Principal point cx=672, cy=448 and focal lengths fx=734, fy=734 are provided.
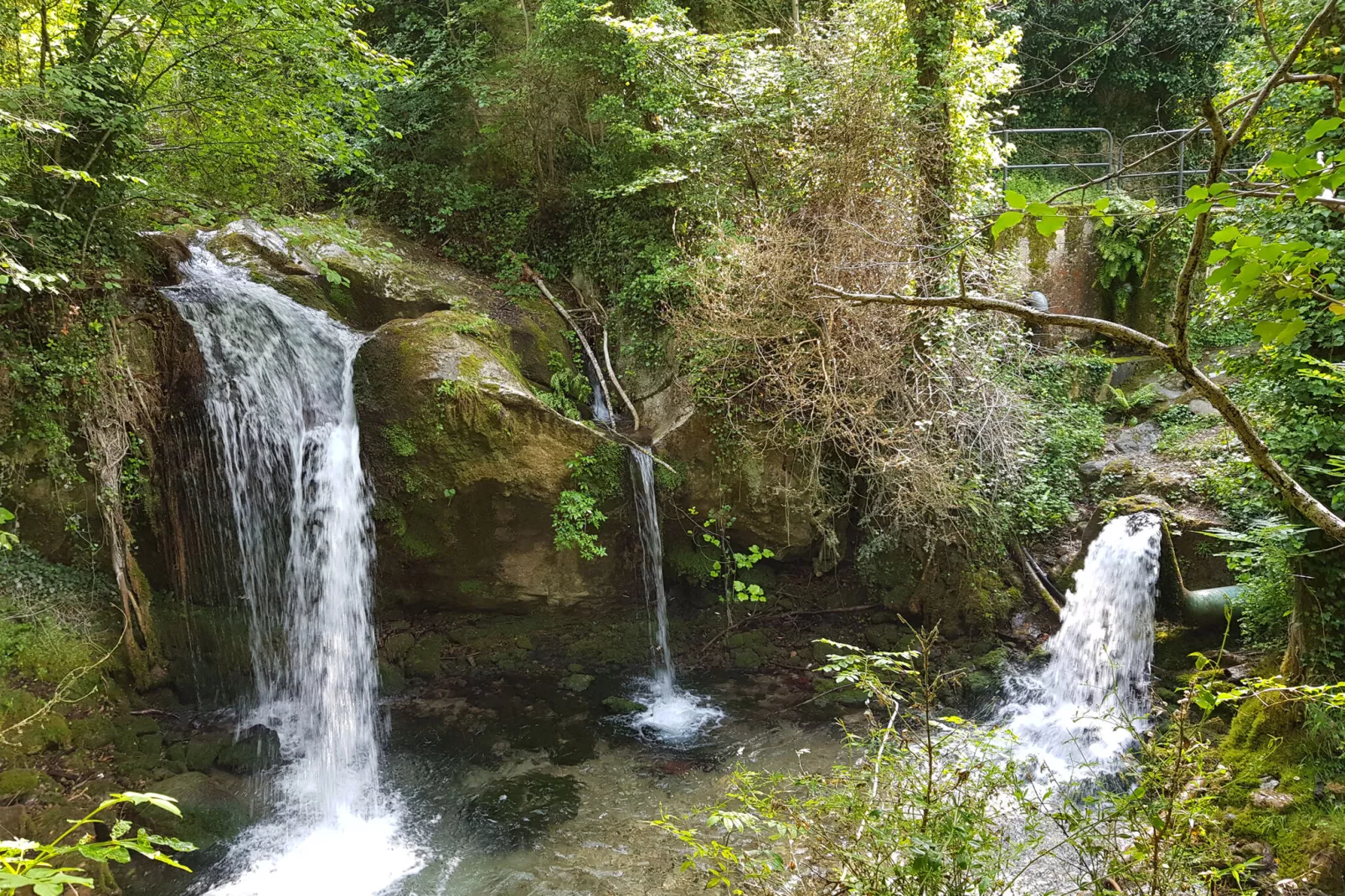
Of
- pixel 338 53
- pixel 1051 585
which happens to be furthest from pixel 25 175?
pixel 1051 585

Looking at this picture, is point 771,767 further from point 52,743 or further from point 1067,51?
point 1067,51

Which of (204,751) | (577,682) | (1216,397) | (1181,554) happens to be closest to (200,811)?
(204,751)

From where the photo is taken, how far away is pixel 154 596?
7.41 metres

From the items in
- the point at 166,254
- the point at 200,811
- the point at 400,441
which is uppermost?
the point at 166,254

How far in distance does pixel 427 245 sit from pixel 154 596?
5753 mm

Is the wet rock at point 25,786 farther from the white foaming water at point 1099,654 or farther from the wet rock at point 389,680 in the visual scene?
the white foaming water at point 1099,654

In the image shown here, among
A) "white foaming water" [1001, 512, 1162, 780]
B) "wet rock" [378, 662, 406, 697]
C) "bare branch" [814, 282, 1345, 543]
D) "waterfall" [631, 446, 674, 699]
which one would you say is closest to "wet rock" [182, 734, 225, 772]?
"wet rock" [378, 662, 406, 697]

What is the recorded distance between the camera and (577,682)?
8.29 m

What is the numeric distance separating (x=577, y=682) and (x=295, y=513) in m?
3.53

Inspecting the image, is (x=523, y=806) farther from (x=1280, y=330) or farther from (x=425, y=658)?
(x=1280, y=330)

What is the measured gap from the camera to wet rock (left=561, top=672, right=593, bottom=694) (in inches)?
323

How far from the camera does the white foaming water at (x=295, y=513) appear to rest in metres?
7.49

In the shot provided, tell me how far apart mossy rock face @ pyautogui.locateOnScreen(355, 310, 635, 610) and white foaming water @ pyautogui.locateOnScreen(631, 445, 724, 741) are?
0.41 meters

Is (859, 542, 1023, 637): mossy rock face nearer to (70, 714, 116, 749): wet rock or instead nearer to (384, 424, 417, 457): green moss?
(384, 424, 417, 457): green moss
